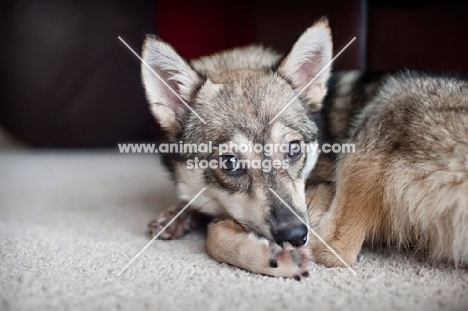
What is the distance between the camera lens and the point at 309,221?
145cm

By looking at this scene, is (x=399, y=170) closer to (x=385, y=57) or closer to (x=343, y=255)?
(x=343, y=255)

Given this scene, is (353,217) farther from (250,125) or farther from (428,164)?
(250,125)

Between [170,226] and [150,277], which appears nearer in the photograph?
[150,277]

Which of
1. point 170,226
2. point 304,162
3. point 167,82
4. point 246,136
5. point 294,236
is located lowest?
point 170,226

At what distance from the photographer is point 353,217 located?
141cm

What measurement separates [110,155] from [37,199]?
1309 mm

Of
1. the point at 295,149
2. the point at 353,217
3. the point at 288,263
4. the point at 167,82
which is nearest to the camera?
the point at 288,263

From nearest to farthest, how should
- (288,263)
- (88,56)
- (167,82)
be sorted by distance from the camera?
(288,263), (167,82), (88,56)

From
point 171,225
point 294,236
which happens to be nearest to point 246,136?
point 294,236

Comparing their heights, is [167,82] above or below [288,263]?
above

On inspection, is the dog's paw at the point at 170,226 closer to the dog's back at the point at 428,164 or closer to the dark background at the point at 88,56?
the dog's back at the point at 428,164

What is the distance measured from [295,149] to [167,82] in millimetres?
518

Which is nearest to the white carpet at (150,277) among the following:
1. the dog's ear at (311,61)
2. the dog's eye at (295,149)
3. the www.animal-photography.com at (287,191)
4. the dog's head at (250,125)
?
the www.animal-photography.com at (287,191)

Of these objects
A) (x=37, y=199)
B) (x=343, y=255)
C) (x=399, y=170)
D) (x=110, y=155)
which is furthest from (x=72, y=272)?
(x=110, y=155)
